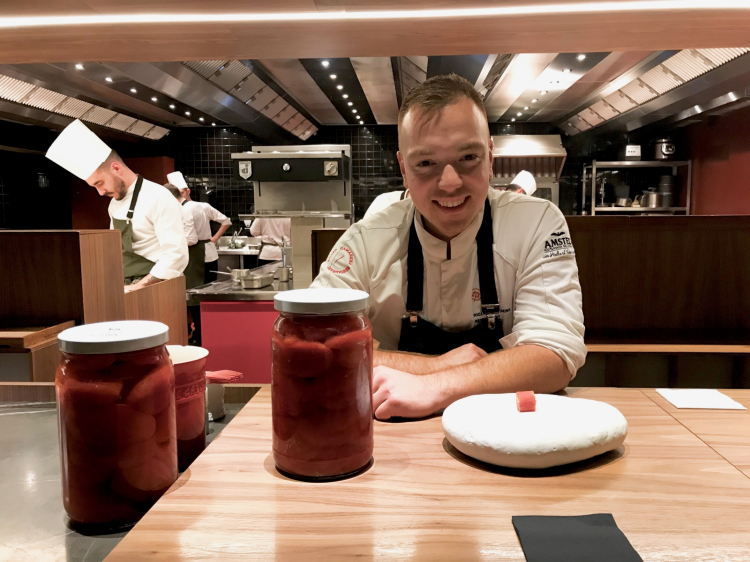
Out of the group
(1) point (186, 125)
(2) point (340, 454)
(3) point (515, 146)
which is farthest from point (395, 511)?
(1) point (186, 125)

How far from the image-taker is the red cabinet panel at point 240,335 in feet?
10.8

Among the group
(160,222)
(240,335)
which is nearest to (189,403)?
(240,335)

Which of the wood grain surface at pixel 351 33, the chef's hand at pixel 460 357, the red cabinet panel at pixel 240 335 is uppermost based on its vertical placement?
the wood grain surface at pixel 351 33

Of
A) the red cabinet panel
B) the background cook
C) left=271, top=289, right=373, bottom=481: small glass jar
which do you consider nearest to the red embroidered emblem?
left=271, top=289, right=373, bottom=481: small glass jar

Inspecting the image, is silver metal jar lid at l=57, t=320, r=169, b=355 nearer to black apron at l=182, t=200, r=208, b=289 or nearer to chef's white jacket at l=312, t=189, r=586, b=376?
chef's white jacket at l=312, t=189, r=586, b=376

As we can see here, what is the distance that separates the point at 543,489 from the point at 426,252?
857mm

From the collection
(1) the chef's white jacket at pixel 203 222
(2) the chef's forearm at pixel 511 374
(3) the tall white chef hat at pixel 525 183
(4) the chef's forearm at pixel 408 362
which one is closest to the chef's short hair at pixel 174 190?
(1) the chef's white jacket at pixel 203 222

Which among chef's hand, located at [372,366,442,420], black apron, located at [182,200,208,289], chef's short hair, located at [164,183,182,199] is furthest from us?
chef's short hair, located at [164,183,182,199]

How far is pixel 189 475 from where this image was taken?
69 centimetres

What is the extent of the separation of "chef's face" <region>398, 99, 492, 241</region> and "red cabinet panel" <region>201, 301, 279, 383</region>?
2098 millimetres

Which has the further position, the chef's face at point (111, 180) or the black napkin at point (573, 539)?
the chef's face at point (111, 180)

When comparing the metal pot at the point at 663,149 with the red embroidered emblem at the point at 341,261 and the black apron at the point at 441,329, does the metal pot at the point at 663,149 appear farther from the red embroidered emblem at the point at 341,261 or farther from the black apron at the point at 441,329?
the red embroidered emblem at the point at 341,261

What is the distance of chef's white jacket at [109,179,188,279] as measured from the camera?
3.71 m

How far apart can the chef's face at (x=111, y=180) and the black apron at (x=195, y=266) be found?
2.46 metres
